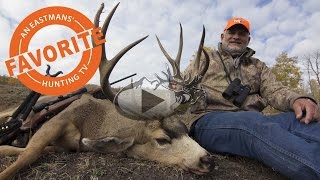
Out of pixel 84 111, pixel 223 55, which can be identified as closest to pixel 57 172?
pixel 84 111

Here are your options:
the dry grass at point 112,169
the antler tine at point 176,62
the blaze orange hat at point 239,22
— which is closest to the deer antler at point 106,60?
the dry grass at point 112,169

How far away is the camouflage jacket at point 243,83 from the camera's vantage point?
6.08m

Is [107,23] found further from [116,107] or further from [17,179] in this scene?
[17,179]

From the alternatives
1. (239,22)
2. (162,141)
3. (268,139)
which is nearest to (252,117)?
(268,139)

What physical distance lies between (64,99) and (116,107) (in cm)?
94

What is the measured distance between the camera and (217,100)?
6129 mm

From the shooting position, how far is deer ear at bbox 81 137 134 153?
4.72 m

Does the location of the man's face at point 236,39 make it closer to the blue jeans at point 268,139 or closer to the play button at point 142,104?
the blue jeans at point 268,139

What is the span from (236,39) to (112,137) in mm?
3090

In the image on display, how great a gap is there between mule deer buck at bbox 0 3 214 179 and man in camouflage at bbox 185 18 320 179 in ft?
2.13

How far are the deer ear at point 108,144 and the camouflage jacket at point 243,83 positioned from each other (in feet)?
5.04

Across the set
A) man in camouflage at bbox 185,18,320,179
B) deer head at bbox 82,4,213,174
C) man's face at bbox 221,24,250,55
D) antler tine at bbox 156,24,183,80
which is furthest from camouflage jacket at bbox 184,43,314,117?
deer head at bbox 82,4,213,174

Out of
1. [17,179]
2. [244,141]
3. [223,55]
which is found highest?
[223,55]

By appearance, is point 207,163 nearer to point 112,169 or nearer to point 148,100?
point 112,169
